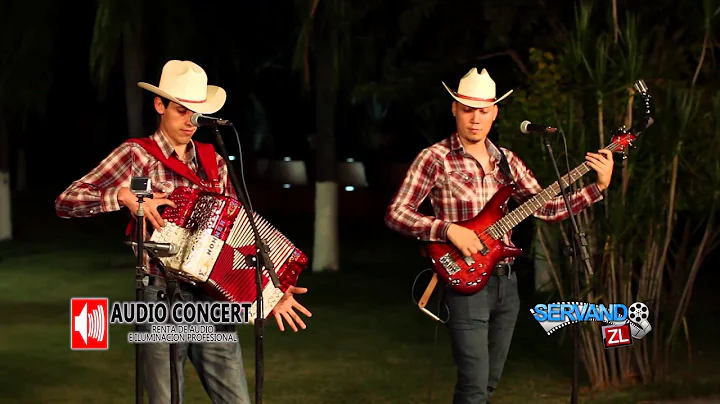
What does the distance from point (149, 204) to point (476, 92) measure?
1.93 m

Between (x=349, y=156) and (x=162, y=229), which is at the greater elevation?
(x=349, y=156)

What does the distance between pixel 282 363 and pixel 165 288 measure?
5.27 m

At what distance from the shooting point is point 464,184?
6793 millimetres

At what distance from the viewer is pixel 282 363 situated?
11242 millimetres

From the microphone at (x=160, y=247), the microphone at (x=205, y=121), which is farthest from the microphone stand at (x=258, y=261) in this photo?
the microphone at (x=160, y=247)

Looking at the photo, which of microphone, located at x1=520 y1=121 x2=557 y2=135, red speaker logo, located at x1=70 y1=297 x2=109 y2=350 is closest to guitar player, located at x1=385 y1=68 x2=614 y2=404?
microphone, located at x1=520 y1=121 x2=557 y2=135

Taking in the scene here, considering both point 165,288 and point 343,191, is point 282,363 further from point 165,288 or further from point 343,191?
point 343,191

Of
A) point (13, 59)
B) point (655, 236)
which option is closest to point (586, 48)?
point (655, 236)

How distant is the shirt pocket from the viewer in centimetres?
679

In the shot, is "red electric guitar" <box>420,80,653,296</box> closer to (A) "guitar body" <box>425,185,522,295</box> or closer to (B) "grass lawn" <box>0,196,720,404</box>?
(A) "guitar body" <box>425,185,522,295</box>

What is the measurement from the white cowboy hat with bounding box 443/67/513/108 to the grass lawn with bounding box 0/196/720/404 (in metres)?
2.52

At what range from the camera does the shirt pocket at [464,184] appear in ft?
22.3

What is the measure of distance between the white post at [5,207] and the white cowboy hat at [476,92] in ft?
56.6

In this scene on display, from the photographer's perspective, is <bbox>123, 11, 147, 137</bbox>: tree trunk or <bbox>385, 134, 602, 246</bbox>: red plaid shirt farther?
<bbox>123, 11, 147, 137</bbox>: tree trunk
